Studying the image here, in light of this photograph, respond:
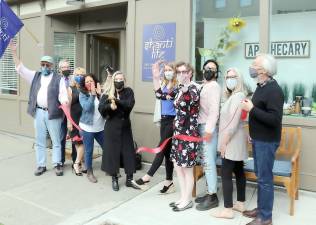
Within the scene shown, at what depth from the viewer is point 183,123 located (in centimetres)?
433

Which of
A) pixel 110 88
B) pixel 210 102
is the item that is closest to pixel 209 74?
pixel 210 102

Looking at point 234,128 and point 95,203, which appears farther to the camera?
point 95,203

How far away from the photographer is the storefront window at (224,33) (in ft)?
18.8

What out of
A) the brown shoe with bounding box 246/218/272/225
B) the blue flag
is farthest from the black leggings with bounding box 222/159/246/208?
the blue flag

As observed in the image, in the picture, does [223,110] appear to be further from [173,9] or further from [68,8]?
[68,8]

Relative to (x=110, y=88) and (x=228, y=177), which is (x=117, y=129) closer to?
(x=110, y=88)

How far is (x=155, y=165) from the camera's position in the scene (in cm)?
516

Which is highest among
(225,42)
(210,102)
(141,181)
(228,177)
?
(225,42)

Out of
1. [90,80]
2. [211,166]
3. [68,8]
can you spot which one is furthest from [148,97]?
[68,8]

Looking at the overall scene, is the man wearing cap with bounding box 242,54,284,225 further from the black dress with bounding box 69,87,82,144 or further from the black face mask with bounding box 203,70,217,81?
the black dress with bounding box 69,87,82,144

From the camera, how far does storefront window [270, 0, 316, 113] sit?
5.46m

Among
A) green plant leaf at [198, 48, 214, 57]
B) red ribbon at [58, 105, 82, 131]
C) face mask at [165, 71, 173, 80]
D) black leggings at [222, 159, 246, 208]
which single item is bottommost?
black leggings at [222, 159, 246, 208]

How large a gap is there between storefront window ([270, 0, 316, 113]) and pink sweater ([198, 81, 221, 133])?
165cm

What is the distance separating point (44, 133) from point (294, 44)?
13.0 feet
